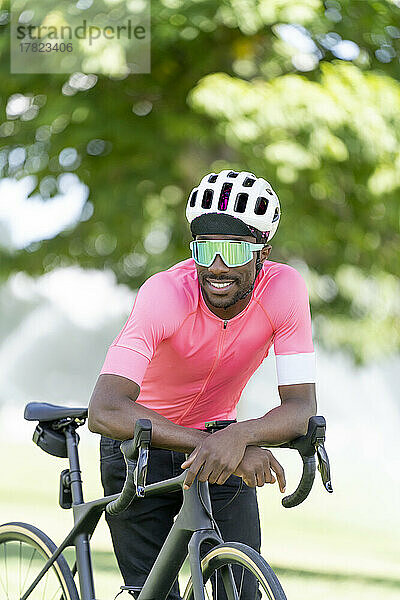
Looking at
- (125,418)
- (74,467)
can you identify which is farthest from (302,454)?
(74,467)

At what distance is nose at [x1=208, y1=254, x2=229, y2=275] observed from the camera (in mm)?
3266

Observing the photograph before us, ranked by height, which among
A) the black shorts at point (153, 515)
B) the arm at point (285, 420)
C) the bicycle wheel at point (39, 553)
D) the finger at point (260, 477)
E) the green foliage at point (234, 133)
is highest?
the arm at point (285, 420)

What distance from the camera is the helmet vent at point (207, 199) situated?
3.33m

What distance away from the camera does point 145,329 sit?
3242 mm

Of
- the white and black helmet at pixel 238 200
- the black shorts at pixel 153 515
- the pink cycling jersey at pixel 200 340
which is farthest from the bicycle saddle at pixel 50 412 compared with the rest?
the white and black helmet at pixel 238 200

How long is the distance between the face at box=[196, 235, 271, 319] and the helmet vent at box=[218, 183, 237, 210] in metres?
0.09

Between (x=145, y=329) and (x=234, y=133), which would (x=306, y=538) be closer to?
(x=234, y=133)

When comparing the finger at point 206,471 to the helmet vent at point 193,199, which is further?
the helmet vent at point 193,199

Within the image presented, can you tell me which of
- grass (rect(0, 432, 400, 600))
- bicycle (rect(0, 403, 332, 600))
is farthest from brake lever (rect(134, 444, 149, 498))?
grass (rect(0, 432, 400, 600))

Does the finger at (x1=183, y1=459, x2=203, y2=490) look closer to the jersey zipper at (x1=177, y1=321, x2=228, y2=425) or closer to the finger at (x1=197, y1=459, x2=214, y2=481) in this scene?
the finger at (x1=197, y1=459, x2=214, y2=481)

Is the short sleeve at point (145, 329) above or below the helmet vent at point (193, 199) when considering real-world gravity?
below

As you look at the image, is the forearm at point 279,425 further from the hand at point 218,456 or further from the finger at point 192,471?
the finger at point 192,471

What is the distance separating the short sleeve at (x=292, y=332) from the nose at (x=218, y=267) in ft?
0.78

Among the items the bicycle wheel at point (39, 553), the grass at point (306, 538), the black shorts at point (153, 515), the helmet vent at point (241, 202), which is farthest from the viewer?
the grass at point (306, 538)
